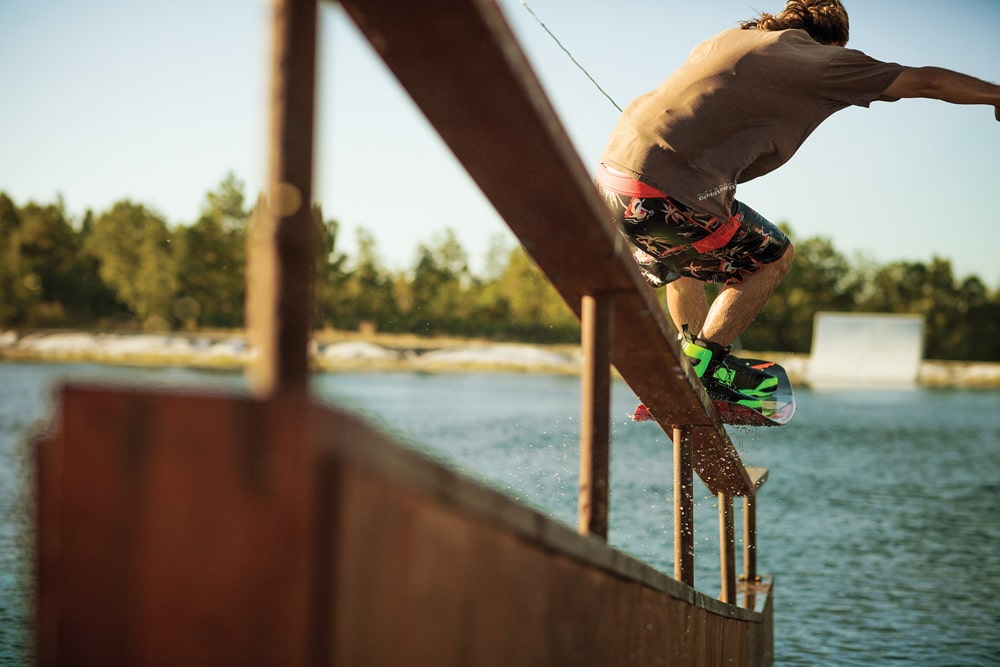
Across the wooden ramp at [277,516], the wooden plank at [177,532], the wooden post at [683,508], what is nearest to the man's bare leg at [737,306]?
the wooden post at [683,508]

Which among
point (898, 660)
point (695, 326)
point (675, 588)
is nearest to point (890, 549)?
point (898, 660)

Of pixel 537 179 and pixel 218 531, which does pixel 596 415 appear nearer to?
pixel 537 179

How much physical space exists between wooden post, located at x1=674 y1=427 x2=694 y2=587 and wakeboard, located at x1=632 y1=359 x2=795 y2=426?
22 centimetres

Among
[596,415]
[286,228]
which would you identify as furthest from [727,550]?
[286,228]

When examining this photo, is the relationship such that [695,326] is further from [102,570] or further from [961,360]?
[961,360]

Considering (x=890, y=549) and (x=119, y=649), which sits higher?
(x=119, y=649)

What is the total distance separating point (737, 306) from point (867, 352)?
72.7m

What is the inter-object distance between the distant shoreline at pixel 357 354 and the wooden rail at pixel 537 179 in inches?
2373

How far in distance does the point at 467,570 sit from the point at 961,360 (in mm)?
93060

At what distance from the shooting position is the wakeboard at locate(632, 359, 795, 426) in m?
4.01

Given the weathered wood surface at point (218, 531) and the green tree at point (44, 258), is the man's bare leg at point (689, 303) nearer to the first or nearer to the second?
the weathered wood surface at point (218, 531)

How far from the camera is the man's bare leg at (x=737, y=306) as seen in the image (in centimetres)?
387

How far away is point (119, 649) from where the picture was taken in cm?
111

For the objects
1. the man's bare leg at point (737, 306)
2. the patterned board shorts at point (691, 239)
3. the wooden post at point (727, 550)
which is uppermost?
the patterned board shorts at point (691, 239)
